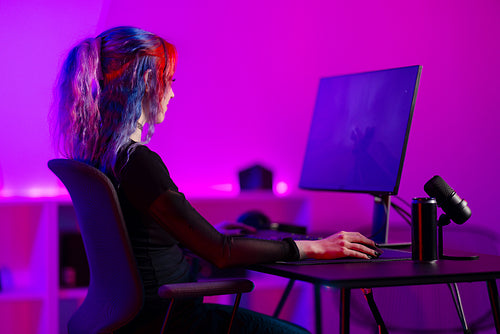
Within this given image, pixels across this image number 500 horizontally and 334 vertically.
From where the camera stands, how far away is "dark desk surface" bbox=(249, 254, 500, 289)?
1460 mm

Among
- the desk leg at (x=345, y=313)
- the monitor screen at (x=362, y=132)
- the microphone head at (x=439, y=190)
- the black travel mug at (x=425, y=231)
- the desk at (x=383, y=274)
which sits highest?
the monitor screen at (x=362, y=132)

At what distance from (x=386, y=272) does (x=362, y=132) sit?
3.05ft

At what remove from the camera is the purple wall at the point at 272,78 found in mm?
3502

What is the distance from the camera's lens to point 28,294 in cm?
320

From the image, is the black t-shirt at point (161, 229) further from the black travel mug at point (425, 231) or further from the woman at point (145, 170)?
the black travel mug at point (425, 231)

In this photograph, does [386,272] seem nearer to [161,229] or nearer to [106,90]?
[161,229]

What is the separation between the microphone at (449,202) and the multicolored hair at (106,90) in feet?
2.88

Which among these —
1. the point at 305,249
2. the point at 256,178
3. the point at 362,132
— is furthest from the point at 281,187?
the point at 305,249

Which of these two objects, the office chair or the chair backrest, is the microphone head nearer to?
the office chair

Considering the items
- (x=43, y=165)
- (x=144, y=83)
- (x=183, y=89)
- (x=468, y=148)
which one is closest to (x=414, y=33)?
(x=468, y=148)

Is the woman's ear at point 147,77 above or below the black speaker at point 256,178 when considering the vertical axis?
above

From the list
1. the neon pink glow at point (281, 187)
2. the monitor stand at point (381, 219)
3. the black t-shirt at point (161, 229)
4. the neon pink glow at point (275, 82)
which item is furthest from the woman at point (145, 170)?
the neon pink glow at point (281, 187)

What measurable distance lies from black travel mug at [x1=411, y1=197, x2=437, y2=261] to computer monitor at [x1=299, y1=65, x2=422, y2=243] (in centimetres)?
31

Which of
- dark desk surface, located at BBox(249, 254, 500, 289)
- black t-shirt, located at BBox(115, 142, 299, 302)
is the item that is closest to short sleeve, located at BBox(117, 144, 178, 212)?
black t-shirt, located at BBox(115, 142, 299, 302)
